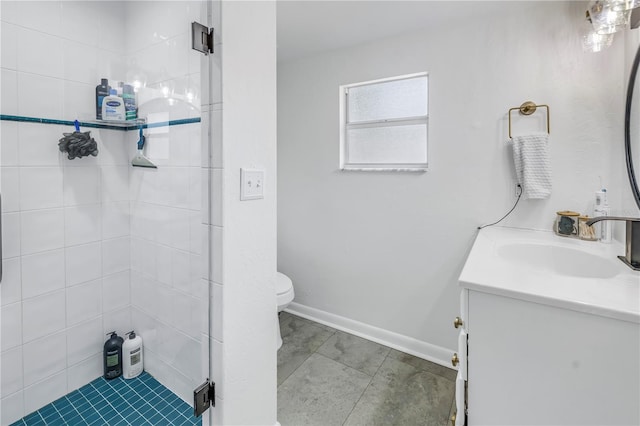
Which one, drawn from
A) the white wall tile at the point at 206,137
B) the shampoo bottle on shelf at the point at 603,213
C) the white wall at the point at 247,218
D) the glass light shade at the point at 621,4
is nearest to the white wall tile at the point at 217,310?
the white wall at the point at 247,218

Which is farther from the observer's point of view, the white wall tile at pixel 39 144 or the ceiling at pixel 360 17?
the ceiling at pixel 360 17

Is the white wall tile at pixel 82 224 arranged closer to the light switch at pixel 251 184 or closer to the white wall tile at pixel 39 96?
the white wall tile at pixel 39 96

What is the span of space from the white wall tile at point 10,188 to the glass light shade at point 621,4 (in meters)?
2.63

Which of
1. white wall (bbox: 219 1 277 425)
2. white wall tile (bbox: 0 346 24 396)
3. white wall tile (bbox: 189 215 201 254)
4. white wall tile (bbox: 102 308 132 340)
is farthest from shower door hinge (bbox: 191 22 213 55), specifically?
white wall tile (bbox: 0 346 24 396)

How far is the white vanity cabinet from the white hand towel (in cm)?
108

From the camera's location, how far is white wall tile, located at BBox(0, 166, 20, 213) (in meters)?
1.32

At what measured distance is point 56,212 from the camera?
4.84 feet

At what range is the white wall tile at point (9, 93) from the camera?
1.30 metres

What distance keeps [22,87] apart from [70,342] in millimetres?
1221

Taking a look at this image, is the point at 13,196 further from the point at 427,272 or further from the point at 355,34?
the point at 427,272

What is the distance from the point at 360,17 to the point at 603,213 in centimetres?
173

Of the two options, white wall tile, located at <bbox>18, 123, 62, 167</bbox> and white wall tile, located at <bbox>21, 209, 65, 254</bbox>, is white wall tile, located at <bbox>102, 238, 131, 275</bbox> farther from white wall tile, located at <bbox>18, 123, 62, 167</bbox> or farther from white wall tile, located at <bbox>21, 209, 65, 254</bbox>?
white wall tile, located at <bbox>18, 123, 62, 167</bbox>

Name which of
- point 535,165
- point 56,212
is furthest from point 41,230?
point 535,165

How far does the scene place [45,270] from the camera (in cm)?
147
